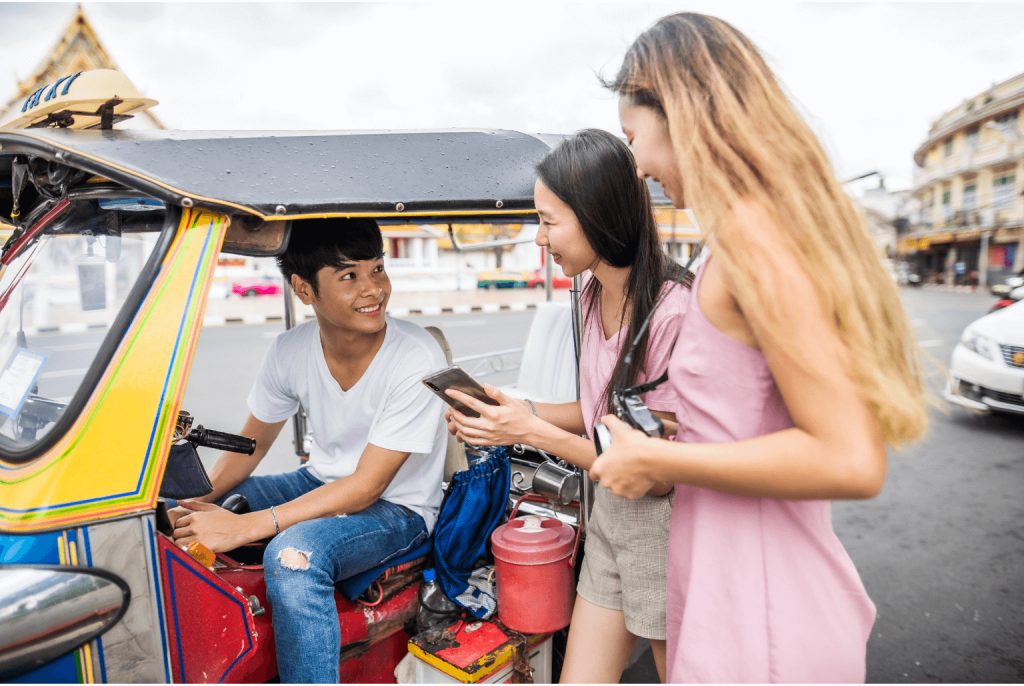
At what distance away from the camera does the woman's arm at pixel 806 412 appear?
38.2 inches

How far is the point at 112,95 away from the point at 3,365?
75 cm

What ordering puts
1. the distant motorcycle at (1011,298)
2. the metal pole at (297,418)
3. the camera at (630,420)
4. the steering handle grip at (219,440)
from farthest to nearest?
1. the distant motorcycle at (1011,298)
2. the metal pole at (297,418)
3. the steering handle grip at (219,440)
4. the camera at (630,420)

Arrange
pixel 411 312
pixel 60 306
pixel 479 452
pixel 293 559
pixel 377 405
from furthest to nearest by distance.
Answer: pixel 411 312 → pixel 479 452 → pixel 377 405 → pixel 60 306 → pixel 293 559

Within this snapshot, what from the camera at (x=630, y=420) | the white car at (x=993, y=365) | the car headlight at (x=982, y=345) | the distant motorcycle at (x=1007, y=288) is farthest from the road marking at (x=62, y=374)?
the distant motorcycle at (x=1007, y=288)

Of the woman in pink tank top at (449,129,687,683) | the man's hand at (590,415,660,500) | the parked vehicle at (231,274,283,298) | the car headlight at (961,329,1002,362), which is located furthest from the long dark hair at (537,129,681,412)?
the parked vehicle at (231,274,283,298)

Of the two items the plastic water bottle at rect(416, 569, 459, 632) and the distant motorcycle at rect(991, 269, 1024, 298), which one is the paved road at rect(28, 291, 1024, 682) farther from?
the distant motorcycle at rect(991, 269, 1024, 298)

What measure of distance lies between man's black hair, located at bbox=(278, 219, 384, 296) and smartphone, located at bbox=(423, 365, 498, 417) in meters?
0.66

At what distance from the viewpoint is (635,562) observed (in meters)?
1.67

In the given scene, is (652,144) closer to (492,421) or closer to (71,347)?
(492,421)

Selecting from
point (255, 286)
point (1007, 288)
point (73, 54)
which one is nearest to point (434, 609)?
point (1007, 288)

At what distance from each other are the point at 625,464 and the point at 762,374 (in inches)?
11.1

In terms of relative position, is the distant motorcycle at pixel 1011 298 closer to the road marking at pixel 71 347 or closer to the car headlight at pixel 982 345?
the car headlight at pixel 982 345

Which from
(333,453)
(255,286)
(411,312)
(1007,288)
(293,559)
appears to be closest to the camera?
(293,559)

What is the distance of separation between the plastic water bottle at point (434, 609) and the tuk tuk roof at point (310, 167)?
1.27 meters
